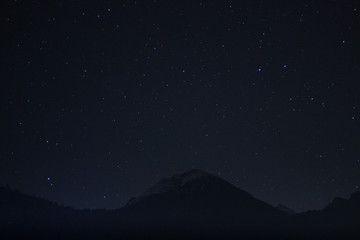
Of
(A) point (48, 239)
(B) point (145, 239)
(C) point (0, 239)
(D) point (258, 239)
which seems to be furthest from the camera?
(D) point (258, 239)

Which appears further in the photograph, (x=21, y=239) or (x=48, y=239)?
(x=48, y=239)

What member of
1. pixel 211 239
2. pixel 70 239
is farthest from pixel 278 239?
pixel 70 239

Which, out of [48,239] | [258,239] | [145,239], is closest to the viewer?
[48,239]

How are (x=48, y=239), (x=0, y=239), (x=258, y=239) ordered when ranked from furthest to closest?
(x=258, y=239) → (x=48, y=239) → (x=0, y=239)

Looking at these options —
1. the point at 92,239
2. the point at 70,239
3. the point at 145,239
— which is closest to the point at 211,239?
the point at 145,239

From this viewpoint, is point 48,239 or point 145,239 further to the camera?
point 145,239

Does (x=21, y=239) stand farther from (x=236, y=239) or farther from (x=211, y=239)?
(x=236, y=239)

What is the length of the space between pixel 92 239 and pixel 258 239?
75.7m

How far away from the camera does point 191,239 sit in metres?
145

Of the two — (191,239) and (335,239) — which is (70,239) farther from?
(335,239)

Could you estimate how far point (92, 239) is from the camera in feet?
443

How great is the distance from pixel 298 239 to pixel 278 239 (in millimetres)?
8646

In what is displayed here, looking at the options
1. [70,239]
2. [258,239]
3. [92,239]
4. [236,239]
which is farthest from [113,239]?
[258,239]

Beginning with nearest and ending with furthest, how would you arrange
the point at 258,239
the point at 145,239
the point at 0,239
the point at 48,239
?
the point at 0,239 < the point at 48,239 < the point at 145,239 < the point at 258,239
